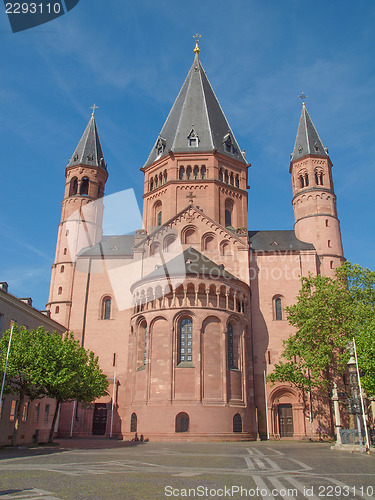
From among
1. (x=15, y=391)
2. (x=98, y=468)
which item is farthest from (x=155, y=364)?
(x=98, y=468)

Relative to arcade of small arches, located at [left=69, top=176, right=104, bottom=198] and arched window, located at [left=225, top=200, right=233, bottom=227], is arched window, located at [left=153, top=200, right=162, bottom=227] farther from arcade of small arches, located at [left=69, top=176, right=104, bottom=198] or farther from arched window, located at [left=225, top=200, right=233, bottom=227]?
arcade of small arches, located at [left=69, top=176, right=104, bottom=198]

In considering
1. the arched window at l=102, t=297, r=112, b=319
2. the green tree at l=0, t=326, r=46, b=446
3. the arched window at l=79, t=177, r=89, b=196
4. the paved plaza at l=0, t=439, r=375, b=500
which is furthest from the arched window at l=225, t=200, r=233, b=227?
the paved plaza at l=0, t=439, r=375, b=500

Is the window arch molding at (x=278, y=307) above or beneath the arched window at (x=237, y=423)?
above

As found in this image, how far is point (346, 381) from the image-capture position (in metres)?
40.2

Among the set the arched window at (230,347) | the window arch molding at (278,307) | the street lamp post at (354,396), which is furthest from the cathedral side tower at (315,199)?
the street lamp post at (354,396)

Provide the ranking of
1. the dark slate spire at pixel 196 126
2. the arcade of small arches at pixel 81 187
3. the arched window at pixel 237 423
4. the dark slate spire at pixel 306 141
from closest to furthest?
the arched window at pixel 237 423 < the dark slate spire at pixel 196 126 < the dark slate spire at pixel 306 141 < the arcade of small arches at pixel 81 187

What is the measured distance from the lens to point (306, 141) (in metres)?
51.9

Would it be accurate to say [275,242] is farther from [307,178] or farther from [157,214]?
[157,214]

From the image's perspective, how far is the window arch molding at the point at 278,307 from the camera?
43638 mm

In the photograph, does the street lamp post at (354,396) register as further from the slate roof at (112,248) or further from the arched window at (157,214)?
the arched window at (157,214)

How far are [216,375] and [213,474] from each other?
22511 mm

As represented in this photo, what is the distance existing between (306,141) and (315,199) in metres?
7.91

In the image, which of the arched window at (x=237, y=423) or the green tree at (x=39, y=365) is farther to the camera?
the arched window at (x=237, y=423)

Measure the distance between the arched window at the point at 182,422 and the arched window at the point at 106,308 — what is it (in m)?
14.9
